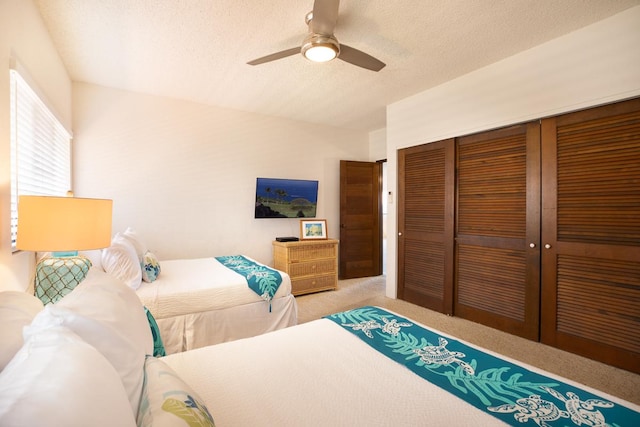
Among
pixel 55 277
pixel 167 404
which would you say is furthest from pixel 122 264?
pixel 167 404

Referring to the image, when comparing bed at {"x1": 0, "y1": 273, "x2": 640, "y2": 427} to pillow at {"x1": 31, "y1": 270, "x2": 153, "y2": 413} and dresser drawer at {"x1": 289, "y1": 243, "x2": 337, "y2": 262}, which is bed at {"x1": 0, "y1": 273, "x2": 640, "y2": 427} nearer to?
pillow at {"x1": 31, "y1": 270, "x2": 153, "y2": 413}

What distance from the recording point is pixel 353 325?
5.34 ft

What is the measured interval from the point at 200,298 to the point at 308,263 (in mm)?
1935

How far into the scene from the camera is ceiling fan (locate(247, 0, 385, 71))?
1.78m

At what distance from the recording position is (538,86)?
8.41 feet

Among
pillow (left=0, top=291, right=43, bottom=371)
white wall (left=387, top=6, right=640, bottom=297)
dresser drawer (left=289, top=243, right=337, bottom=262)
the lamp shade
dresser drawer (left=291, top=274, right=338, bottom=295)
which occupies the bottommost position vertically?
dresser drawer (left=291, top=274, right=338, bottom=295)

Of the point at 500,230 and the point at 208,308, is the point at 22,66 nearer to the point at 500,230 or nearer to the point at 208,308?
the point at 208,308

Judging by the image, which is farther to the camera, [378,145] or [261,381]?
[378,145]

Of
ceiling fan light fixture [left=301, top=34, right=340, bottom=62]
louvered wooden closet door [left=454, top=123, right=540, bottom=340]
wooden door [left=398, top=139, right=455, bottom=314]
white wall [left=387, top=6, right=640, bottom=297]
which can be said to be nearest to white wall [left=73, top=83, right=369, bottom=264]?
wooden door [left=398, top=139, right=455, bottom=314]

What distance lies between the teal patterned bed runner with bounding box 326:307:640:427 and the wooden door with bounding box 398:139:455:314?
2.01 meters

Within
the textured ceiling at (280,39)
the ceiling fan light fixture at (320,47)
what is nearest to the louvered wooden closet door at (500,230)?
the textured ceiling at (280,39)

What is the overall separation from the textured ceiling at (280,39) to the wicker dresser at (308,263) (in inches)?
79.6

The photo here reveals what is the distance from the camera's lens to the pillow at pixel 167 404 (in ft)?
2.27

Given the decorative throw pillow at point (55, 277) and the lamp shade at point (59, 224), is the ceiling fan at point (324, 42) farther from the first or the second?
the decorative throw pillow at point (55, 277)
